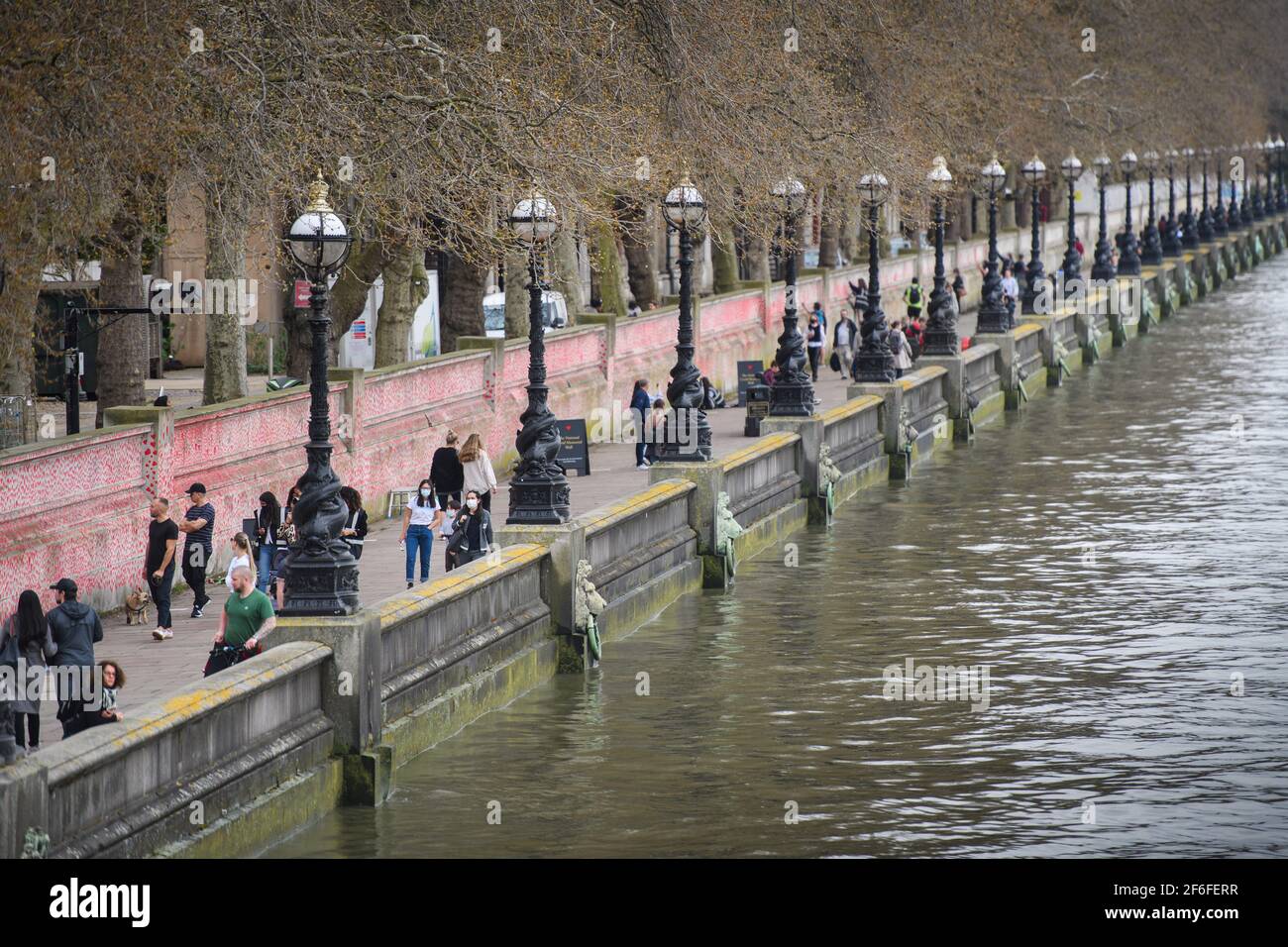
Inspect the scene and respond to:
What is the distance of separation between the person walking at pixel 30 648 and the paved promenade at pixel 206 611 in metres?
0.68

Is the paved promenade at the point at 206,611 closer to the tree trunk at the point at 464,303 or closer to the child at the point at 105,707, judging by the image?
the child at the point at 105,707

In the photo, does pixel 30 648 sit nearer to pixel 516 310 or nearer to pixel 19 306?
pixel 19 306

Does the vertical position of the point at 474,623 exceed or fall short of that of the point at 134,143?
it falls short

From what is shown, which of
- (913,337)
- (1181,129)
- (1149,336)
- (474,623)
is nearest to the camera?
(474,623)

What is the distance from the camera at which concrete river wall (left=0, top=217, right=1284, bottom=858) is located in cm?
1359

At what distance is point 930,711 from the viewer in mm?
20234

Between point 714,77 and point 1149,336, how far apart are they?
31.4 m

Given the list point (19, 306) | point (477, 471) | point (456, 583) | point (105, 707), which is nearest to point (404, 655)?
point (456, 583)

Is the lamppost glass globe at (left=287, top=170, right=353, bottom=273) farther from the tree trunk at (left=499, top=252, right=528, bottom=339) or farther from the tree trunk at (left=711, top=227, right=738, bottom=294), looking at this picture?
the tree trunk at (left=711, top=227, right=738, bottom=294)

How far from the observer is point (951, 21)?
56406 millimetres

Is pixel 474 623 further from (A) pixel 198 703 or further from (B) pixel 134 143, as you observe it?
(B) pixel 134 143
